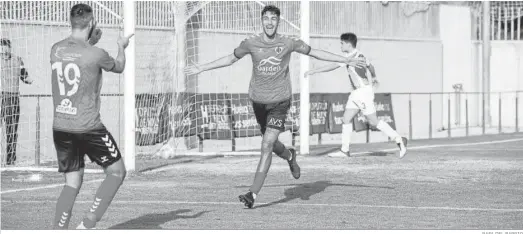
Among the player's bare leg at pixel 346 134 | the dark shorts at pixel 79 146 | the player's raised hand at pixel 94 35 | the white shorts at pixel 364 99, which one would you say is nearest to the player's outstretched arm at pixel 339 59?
the player's raised hand at pixel 94 35

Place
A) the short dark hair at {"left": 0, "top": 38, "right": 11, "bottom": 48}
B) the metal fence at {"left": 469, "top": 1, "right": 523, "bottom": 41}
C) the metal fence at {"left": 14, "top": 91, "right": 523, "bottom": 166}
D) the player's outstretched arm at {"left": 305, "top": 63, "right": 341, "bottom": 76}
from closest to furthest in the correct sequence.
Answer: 1. the player's outstretched arm at {"left": 305, "top": 63, "right": 341, "bottom": 76}
2. the short dark hair at {"left": 0, "top": 38, "right": 11, "bottom": 48}
3. the metal fence at {"left": 14, "top": 91, "right": 523, "bottom": 166}
4. the metal fence at {"left": 469, "top": 1, "right": 523, "bottom": 41}

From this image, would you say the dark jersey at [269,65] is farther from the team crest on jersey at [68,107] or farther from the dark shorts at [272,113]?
the team crest on jersey at [68,107]

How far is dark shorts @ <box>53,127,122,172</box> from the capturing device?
832 centimetres

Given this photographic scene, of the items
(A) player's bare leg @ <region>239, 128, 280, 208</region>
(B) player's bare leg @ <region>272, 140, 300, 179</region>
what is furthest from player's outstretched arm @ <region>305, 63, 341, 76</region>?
(A) player's bare leg @ <region>239, 128, 280, 208</region>

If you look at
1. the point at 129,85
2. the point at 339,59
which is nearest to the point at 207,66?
the point at 339,59

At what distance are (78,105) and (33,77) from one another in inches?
404

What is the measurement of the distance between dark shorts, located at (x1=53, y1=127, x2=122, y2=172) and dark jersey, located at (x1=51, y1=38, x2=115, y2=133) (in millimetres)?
58

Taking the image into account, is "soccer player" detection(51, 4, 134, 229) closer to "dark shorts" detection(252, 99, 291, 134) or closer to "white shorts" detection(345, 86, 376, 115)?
"dark shorts" detection(252, 99, 291, 134)

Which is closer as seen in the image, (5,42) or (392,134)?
(5,42)

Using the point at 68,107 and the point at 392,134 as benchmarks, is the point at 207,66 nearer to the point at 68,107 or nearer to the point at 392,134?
the point at 68,107

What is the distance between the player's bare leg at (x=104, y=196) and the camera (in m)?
8.48

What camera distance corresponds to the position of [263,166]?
36.3 ft

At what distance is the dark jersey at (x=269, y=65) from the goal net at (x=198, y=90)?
269 inches
